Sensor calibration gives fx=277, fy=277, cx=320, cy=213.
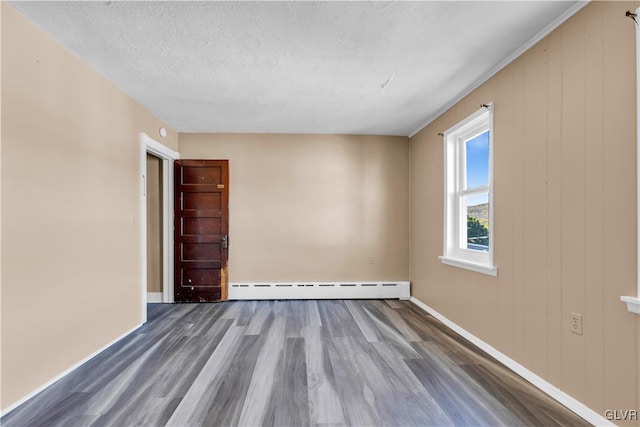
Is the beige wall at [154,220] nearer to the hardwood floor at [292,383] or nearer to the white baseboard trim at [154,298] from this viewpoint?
the white baseboard trim at [154,298]

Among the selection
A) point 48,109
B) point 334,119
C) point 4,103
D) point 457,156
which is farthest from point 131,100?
point 457,156

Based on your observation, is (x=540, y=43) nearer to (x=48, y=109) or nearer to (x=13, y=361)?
(x=48, y=109)

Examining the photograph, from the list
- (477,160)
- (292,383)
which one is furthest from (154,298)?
(477,160)

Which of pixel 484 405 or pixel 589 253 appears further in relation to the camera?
pixel 484 405

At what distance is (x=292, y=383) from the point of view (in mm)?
1938

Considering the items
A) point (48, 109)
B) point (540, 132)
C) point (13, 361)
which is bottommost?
point (13, 361)

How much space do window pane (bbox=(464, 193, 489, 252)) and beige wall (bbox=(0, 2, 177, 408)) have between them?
11.6ft

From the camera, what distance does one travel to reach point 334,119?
11.6 ft

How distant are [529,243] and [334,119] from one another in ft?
8.15

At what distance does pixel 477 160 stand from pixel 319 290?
265cm

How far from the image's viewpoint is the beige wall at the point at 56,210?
5.56 ft

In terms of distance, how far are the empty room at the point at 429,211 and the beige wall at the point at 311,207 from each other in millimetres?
631

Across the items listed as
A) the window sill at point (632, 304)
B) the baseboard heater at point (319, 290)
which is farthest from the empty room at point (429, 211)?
the baseboard heater at point (319, 290)

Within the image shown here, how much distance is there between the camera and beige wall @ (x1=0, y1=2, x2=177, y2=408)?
169 cm
